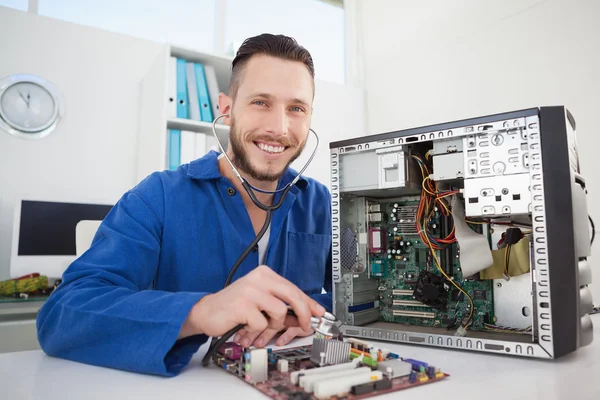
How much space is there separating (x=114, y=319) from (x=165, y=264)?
0.36 meters

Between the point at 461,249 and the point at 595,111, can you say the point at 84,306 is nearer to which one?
the point at 461,249

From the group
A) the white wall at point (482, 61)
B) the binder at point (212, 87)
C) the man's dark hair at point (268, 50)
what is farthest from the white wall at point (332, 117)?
the man's dark hair at point (268, 50)

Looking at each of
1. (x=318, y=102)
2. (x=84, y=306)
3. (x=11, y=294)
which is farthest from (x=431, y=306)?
(x=318, y=102)

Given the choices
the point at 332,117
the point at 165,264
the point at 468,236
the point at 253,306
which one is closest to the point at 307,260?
the point at 165,264

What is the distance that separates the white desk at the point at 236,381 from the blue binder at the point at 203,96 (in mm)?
1619

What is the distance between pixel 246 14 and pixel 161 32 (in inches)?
23.4

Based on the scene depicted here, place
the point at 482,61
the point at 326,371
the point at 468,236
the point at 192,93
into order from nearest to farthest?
the point at 326,371 < the point at 468,236 < the point at 192,93 < the point at 482,61

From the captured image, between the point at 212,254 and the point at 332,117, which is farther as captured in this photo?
the point at 332,117

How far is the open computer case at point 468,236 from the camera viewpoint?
656 millimetres

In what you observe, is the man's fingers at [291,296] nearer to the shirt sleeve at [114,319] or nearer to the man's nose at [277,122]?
the shirt sleeve at [114,319]

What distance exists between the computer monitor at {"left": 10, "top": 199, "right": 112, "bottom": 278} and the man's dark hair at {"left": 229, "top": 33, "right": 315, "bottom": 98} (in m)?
1.21

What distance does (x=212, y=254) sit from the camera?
40.2 inches

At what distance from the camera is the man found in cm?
60

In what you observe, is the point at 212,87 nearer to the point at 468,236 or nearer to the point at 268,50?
the point at 268,50
